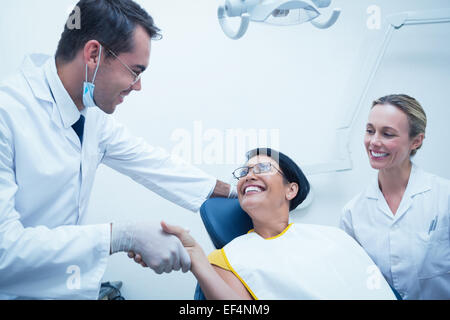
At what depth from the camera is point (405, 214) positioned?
1301 mm

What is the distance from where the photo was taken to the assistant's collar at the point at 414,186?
1.31 meters

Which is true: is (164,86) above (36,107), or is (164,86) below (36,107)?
above

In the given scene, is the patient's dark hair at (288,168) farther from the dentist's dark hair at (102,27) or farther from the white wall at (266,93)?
the dentist's dark hair at (102,27)

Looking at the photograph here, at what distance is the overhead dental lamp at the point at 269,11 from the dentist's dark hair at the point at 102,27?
1.06ft

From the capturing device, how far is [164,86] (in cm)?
194

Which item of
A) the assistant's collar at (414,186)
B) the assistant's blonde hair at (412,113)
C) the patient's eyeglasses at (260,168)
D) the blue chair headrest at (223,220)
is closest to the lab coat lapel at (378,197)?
the assistant's collar at (414,186)

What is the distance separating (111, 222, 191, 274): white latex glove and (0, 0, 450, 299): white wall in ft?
3.13

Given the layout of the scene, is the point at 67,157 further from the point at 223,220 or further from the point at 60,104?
the point at 223,220

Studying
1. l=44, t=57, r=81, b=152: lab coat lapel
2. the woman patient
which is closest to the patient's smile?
the woman patient

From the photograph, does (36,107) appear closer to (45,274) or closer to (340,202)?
(45,274)

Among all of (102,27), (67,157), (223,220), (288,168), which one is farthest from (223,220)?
(102,27)

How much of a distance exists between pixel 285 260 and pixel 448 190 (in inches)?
29.0
